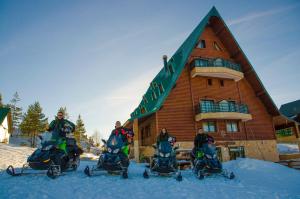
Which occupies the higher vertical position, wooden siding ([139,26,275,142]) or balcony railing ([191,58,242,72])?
balcony railing ([191,58,242,72])

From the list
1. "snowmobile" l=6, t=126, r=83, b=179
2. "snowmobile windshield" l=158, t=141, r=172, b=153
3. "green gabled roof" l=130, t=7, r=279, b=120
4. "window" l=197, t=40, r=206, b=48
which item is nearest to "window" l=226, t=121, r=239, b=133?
"green gabled roof" l=130, t=7, r=279, b=120

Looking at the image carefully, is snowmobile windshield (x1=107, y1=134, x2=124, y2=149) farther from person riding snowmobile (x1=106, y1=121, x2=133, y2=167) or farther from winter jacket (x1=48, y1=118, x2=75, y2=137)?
winter jacket (x1=48, y1=118, x2=75, y2=137)

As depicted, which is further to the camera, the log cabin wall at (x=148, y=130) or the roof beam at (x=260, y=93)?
the roof beam at (x=260, y=93)

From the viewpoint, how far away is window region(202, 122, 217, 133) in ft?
66.1

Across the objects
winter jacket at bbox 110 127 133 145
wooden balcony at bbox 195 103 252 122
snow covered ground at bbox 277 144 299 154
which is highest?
wooden balcony at bbox 195 103 252 122

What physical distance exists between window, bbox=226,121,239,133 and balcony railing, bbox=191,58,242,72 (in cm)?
504

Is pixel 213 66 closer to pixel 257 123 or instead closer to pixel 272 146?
pixel 257 123

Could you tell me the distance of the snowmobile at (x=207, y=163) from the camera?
884cm

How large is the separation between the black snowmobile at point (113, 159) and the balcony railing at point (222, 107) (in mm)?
12130

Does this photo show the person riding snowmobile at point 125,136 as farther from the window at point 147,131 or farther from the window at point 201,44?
the window at point 201,44

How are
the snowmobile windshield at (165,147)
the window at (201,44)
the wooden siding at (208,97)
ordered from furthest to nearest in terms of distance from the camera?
the window at (201,44)
the wooden siding at (208,97)
the snowmobile windshield at (165,147)

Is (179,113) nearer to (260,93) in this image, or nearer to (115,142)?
(260,93)

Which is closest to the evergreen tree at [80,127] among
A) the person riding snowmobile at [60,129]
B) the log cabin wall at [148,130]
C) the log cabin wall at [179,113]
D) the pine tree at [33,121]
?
the pine tree at [33,121]

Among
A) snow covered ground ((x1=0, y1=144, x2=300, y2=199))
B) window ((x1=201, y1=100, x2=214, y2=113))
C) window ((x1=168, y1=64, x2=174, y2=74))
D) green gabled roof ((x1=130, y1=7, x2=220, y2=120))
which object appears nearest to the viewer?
snow covered ground ((x1=0, y1=144, x2=300, y2=199))
